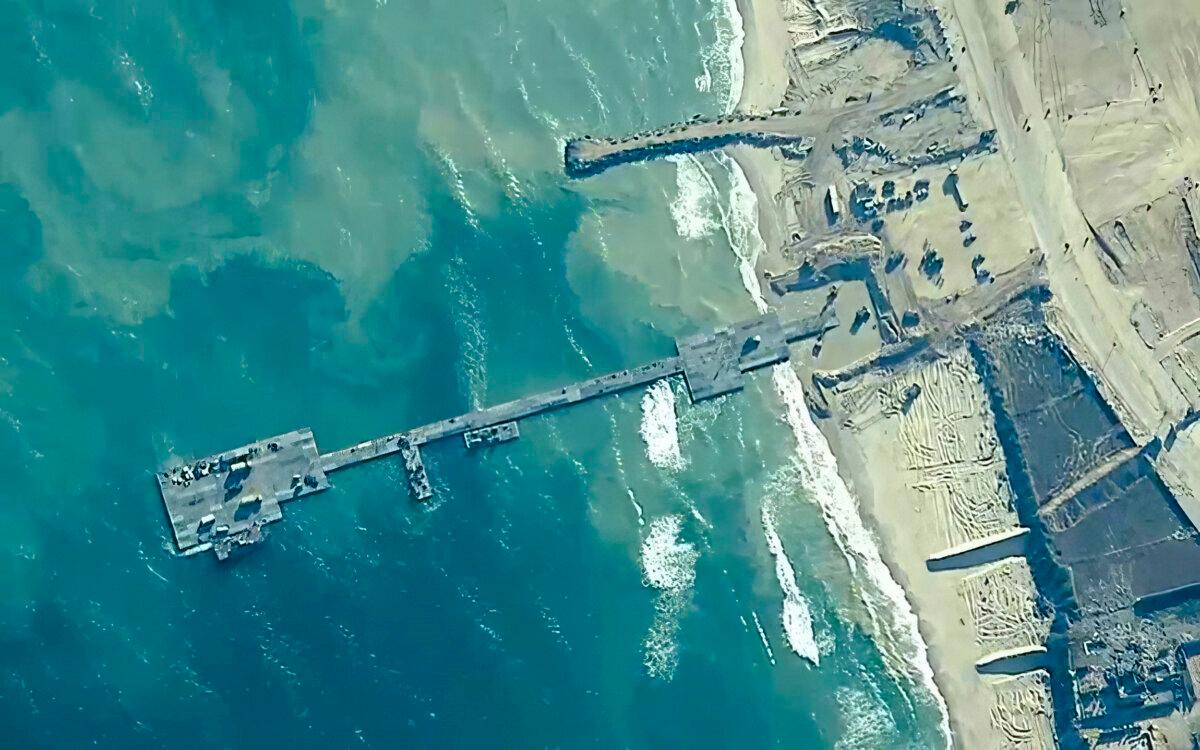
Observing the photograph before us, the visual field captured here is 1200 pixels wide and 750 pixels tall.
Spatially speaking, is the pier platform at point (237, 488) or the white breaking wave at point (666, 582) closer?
the pier platform at point (237, 488)

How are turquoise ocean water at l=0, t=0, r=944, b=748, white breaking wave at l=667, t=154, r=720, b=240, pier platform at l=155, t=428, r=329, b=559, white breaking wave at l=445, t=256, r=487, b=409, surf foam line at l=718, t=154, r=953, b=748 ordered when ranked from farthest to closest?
white breaking wave at l=667, t=154, r=720, b=240 < surf foam line at l=718, t=154, r=953, b=748 < white breaking wave at l=445, t=256, r=487, b=409 < pier platform at l=155, t=428, r=329, b=559 < turquoise ocean water at l=0, t=0, r=944, b=748

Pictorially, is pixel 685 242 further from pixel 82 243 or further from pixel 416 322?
pixel 82 243

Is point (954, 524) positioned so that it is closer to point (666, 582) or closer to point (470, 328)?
point (666, 582)

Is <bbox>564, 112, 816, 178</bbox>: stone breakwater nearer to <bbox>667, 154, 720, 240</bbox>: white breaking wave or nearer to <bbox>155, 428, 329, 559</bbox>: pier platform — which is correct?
<bbox>667, 154, 720, 240</bbox>: white breaking wave

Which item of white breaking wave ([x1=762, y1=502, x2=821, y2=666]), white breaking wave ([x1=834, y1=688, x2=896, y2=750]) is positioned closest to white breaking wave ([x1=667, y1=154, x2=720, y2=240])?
white breaking wave ([x1=762, y1=502, x2=821, y2=666])

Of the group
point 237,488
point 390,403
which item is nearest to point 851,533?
point 390,403

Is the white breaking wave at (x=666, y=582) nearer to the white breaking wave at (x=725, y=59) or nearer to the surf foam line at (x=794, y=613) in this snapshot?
the surf foam line at (x=794, y=613)

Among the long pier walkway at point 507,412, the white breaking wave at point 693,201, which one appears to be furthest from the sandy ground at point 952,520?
the white breaking wave at point 693,201
